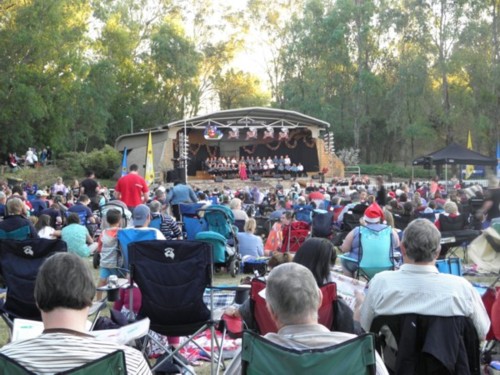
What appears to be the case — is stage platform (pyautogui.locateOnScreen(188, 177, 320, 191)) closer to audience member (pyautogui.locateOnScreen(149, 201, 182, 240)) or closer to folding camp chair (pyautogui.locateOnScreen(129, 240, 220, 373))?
audience member (pyautogui.locateOnScreen(149, 201, 182, 240))

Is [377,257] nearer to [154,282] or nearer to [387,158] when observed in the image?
[154,282]

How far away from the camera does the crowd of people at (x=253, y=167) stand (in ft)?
111

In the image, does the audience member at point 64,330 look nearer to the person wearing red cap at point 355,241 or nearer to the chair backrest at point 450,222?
Answer: the person wearing red cap at point 355,241

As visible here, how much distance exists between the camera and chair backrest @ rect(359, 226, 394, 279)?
6.87 meters

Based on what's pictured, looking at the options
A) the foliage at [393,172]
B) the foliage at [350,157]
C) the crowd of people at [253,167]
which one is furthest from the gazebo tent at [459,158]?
the foliage at [350,157]

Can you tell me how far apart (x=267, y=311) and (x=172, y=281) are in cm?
114

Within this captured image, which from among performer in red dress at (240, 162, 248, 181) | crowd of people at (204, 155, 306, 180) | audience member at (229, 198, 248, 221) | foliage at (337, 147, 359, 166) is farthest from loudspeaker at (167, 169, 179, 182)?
audience member at (229, 198, 248, 221)

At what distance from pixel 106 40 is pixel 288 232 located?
115 feet

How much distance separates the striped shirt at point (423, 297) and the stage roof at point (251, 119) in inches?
1157

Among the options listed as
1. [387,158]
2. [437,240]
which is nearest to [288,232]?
[437,240]

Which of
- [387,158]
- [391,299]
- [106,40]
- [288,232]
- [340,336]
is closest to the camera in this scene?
[340,336]

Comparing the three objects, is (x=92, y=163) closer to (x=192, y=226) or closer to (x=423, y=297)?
(x=192, y=226)

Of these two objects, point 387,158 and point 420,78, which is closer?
point 420,78

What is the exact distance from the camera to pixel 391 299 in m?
3.35
